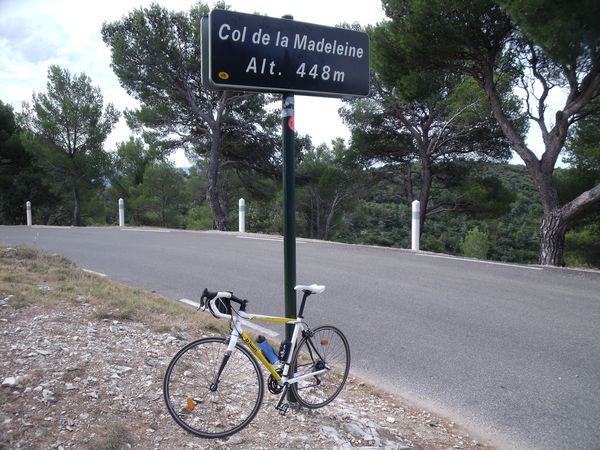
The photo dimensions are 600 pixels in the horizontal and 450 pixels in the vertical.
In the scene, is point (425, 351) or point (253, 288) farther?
point (253, 288)

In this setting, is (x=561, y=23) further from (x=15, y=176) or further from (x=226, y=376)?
(x=15, y=176)

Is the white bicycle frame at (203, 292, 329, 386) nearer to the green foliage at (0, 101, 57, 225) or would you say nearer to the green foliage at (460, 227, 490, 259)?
the green foliage at (460, 227, 490, 259)

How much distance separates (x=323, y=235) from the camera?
90.8 feet

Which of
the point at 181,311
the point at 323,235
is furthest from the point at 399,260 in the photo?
the point at 323,235

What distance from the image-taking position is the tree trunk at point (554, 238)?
11.9 meters

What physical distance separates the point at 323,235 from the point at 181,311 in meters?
22.2

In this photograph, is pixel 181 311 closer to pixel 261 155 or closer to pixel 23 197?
pixel 261 155

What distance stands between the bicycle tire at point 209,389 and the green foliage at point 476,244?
93.3 ft

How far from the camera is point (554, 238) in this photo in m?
12.0

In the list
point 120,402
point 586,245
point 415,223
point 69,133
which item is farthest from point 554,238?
point 69,133

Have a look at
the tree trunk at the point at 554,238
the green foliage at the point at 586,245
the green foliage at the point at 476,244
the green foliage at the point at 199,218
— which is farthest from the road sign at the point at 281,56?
the green foliage at the point at 199,218

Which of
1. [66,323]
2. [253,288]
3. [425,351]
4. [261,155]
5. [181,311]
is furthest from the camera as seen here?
[261,155]

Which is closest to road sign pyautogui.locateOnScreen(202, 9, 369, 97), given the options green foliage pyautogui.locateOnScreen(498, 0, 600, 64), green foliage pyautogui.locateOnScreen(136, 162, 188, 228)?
green foliage pyautogui.locateOnScreen(498, 0, 600, 64)

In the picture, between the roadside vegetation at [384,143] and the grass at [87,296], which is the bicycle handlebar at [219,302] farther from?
the roadside vegetation at [384,143]
